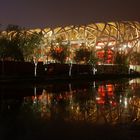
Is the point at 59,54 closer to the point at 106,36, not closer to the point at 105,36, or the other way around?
the point at 105,36

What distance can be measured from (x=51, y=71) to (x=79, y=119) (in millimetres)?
51550

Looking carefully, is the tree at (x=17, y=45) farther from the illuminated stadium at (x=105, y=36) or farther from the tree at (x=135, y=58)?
the tree at (x=135, y=58)

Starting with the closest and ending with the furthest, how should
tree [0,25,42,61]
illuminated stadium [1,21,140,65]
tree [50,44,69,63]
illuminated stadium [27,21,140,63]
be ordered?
tree [0,25,42,61]
tree [50,44,69,63]
illuminated stadium [1,21,140,65]
illuminated stadium [27,21,140,63]

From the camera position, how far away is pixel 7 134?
30.1 feet

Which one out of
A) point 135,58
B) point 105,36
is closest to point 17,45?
point 135,58

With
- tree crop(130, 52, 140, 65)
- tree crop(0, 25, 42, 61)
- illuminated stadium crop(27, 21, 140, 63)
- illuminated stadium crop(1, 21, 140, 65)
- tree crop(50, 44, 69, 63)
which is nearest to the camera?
tree crop(0, 25, 42, 61)

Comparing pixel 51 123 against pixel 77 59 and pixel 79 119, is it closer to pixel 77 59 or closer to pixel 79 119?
pixel 79 119

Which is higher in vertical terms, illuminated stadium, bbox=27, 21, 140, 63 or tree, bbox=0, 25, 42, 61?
illuminated stadium, bbox=27, 21, 140, 63

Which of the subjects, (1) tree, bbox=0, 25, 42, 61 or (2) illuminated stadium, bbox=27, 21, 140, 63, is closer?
(1) tree, bbox=0, 25, 42, 61

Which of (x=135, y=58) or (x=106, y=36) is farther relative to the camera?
(x=106, y=36)

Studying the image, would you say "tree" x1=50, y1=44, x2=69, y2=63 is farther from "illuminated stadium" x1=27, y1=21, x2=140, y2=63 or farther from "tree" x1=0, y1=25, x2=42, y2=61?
"illuminated stadium" x1=27, y1=21, x2=140, y2=63

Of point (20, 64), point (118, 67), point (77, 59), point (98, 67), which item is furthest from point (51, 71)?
point (118, 67)

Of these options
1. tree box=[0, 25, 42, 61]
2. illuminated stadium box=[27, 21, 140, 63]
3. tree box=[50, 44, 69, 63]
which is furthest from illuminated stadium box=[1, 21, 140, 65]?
tree box=[0, 25, 42, 61]

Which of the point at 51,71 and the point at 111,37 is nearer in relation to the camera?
the point at 51,71
